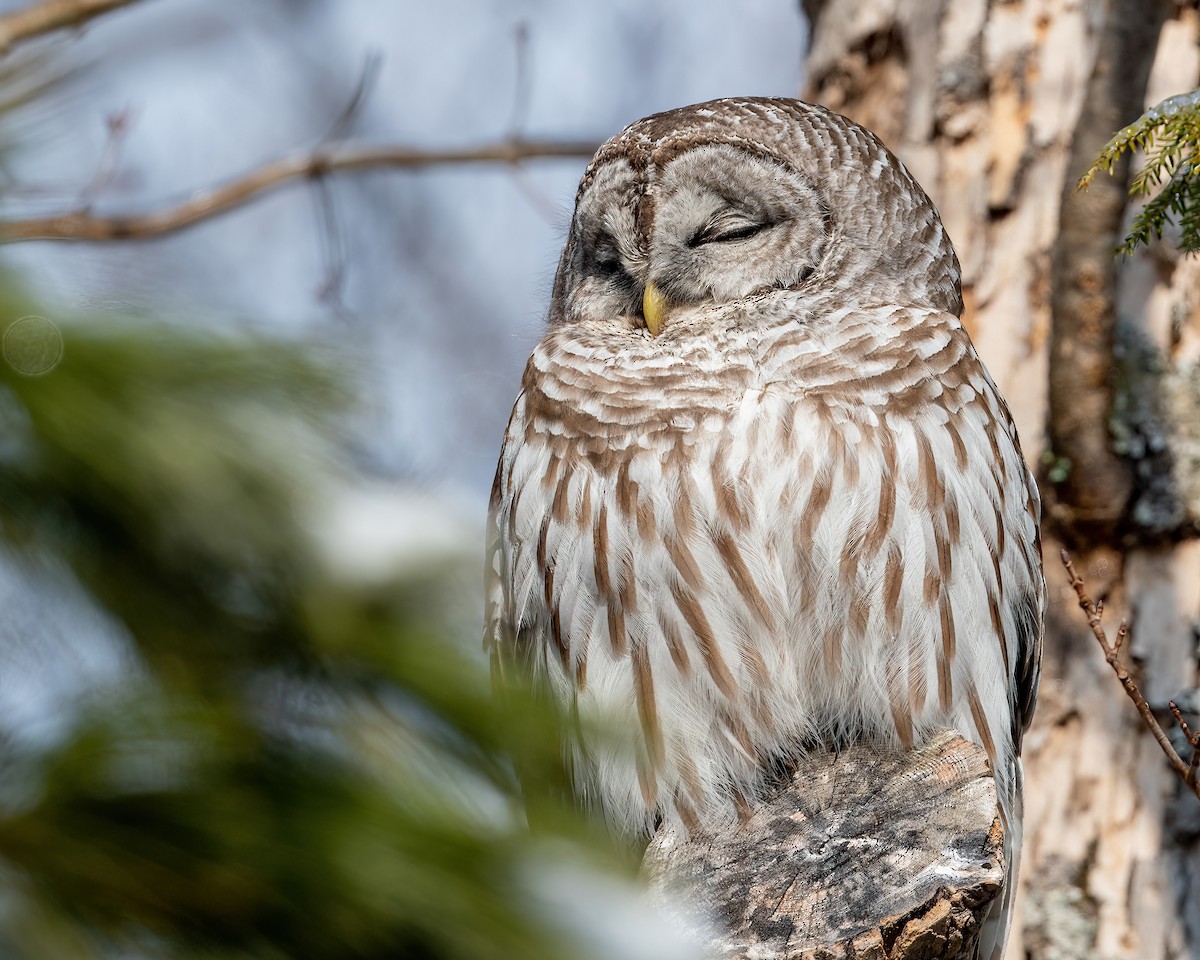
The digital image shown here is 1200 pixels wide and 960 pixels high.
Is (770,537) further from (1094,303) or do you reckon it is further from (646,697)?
(1094,303)

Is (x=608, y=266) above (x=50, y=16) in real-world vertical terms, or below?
below

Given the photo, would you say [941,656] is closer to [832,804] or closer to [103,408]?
[832,804]

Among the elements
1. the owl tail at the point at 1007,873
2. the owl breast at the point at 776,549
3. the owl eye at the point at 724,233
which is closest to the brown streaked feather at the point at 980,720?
the owl breast at the point at 776,549

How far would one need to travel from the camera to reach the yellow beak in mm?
3477

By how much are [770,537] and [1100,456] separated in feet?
4.25

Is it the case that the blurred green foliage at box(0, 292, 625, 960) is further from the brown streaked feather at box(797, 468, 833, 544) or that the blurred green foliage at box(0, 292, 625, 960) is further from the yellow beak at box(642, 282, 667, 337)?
the yellow beak at box(642, 282, 667, 337)

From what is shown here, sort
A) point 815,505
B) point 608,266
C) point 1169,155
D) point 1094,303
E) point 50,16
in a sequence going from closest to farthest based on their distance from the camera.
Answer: point 1169,155 < point 815,505 < point 608,266 < point 1094,303 < point 50,16

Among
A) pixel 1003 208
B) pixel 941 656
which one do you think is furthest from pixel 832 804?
pixel 1003 208

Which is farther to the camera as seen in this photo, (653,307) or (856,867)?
(653,307)

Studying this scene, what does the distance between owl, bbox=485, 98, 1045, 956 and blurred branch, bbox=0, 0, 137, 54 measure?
218 centimetres

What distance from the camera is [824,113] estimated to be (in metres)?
3.76

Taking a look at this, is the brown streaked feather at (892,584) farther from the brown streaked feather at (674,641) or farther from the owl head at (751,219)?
the owl head at (751,219)

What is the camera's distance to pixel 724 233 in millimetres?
3582

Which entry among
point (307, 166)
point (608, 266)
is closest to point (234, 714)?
point (608, 266)
